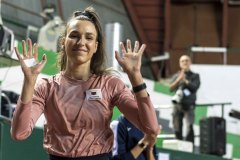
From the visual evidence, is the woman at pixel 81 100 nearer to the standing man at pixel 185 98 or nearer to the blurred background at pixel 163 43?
the blurred background at pixel 163 43

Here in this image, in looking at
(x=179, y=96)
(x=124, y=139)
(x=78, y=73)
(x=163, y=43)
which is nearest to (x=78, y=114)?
(x=78, y=73)

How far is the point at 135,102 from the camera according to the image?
2074 millimetres

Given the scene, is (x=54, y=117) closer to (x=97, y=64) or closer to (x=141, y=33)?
(x=97, y=64)

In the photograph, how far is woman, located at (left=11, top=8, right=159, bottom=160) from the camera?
202 centimetres

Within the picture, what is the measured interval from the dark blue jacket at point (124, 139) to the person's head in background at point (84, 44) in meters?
1.24

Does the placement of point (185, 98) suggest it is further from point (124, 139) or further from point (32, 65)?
point (32, 65)

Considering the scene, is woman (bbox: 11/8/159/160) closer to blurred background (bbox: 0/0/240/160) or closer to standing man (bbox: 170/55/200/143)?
blurred background (bbox: 0/0/240/160)

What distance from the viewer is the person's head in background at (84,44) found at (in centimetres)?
207

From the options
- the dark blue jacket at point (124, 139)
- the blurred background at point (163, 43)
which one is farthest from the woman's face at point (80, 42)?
the blurred background at point (163, 43)

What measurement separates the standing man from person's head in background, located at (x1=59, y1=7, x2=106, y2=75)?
548 cm

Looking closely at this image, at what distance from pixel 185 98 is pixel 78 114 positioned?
5.74 meters

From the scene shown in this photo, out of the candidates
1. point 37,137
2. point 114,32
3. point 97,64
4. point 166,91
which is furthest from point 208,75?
point 97,64

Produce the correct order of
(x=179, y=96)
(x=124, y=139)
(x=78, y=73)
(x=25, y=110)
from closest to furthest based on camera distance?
(x=25, y=110) < (x=78, y=73) < (x=124, y=139) < (x=179, y=96)

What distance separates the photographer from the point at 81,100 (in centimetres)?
207
